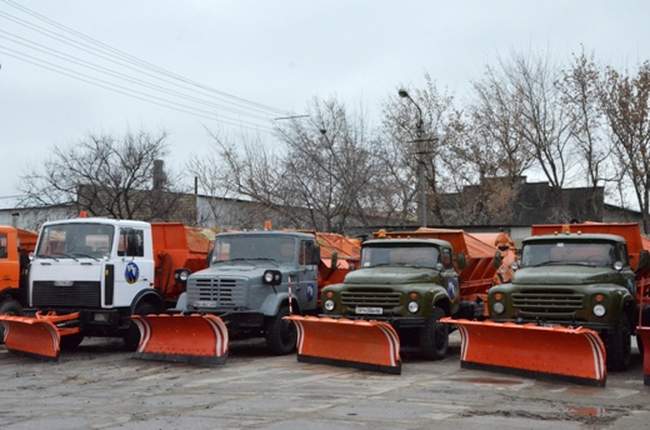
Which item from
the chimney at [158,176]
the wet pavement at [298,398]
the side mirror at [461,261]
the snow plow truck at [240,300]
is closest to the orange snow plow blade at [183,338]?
the snow plow truck at [240,300]

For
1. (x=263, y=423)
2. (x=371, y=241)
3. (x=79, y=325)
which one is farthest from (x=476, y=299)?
(x=263, y=423)

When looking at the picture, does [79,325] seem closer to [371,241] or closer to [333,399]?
[371,241]

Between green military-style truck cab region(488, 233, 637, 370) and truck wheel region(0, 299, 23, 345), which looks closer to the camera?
green military-style truck cab region(488, 233, 637, 370)

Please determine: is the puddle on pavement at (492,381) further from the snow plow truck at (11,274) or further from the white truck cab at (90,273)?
the snow plow truck at (11,274)

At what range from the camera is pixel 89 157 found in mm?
36938

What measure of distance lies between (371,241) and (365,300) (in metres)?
1.73

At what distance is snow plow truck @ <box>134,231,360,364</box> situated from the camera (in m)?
13.8

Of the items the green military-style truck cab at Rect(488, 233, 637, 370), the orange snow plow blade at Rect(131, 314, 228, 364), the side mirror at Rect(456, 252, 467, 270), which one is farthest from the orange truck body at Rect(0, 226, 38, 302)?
the green military-style truck cab at Rect(488, 233, 637, 370)

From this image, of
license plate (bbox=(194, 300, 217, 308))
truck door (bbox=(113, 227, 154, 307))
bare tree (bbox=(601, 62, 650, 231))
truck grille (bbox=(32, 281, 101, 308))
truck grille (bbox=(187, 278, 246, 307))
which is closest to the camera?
truck grille (bbox=(187, 278, 246, 307))

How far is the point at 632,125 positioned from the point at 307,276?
78.1 feet

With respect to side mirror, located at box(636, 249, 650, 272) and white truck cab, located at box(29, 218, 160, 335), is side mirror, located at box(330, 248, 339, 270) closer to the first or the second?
white truck cab, located at box(29, 218, 160, 335)

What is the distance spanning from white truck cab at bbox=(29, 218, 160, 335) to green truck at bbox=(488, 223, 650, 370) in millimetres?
6918

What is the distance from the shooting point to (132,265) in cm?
1548

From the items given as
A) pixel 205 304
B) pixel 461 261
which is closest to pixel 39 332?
pixel 205 304
